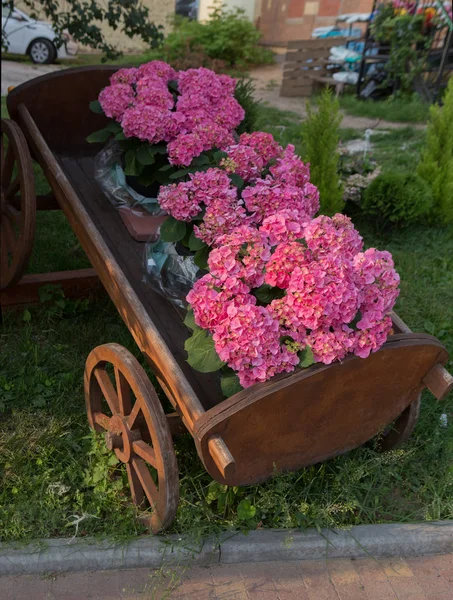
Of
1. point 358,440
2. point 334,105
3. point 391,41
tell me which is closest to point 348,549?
point 358,440

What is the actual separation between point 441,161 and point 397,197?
0.68m

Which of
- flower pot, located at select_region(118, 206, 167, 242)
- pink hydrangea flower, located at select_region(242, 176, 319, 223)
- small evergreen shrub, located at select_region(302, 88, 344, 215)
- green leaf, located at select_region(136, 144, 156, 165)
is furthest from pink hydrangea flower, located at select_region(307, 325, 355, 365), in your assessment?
small evergreen shrub, located at select_region(302, 88, 344, 215)

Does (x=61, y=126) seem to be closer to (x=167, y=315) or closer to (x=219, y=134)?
(x=219, y=134)

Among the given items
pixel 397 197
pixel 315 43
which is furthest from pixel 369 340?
pixel 315 43

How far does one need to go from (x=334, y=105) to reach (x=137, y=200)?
199cm

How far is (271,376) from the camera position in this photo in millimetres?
2129

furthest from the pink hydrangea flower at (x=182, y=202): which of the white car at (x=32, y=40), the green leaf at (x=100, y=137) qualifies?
the white car at (x=32, y=40)

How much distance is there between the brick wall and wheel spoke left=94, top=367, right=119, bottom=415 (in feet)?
46.8

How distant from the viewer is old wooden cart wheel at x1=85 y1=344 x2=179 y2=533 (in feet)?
7.58

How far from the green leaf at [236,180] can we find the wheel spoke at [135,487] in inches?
52.3

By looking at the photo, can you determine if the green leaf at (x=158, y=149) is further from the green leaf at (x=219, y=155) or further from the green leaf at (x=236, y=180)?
the green leaf at (x=236, y=180)

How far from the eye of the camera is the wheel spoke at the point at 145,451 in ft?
7.80

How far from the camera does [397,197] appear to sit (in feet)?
17.1

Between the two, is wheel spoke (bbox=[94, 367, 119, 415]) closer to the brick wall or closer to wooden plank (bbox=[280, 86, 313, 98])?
wooden plank (bbox=[280, 86, 313, 98])
